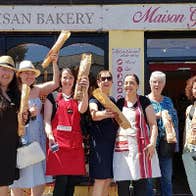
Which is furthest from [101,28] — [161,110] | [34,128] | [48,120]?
[34,128]

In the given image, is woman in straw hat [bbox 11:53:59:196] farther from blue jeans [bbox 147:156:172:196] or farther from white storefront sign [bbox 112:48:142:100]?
white storefront sign [bbox 112:48:142:100]

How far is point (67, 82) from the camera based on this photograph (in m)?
5.32

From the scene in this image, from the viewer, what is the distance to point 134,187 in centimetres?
539

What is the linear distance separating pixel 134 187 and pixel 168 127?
799 mm

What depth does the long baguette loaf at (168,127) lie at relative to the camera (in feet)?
18.5

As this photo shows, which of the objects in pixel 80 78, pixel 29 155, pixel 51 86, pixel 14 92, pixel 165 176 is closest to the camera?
pixel 14 92

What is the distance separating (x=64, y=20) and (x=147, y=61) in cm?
134

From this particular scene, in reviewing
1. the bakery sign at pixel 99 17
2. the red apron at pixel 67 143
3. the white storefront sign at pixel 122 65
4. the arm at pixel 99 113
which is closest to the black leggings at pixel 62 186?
the red apron at pixel 67 143

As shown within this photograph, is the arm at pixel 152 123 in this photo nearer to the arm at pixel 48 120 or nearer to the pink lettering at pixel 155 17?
the arm at pixel 48 120

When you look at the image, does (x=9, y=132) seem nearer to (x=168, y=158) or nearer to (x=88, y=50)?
(x=168, y=158)

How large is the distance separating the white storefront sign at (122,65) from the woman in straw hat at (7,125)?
2.59 metres

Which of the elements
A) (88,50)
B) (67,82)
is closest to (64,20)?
(88,50)

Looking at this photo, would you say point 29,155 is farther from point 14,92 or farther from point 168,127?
point 168,127

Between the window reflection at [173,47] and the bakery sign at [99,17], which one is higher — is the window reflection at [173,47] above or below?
below
